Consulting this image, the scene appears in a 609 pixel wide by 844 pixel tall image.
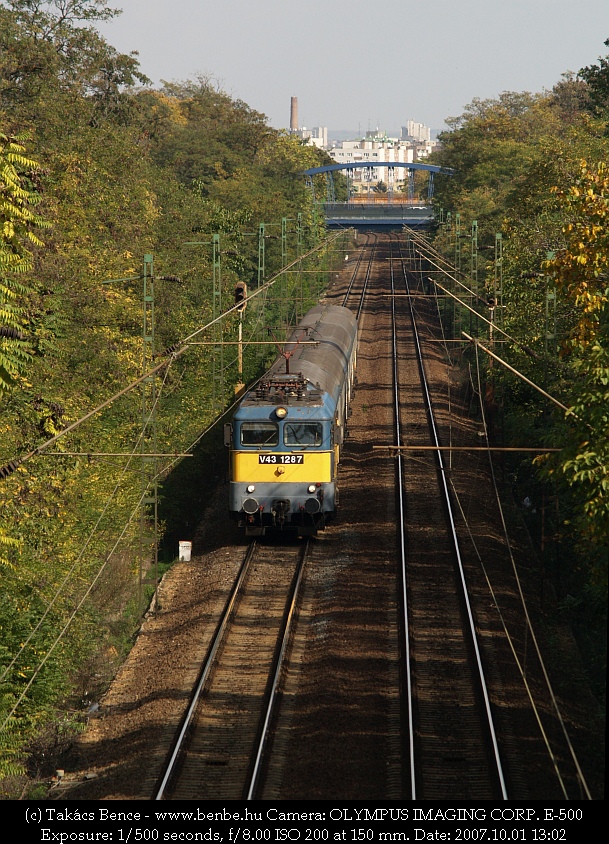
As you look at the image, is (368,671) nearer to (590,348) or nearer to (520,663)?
(520,663)

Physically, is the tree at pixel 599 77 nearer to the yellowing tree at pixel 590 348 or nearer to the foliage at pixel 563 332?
the foliage at pixel 563 332

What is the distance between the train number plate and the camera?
2123 centimetres

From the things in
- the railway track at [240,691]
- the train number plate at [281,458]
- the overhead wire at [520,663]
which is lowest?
the railway track at [240,691]

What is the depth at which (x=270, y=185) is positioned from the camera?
242 feet

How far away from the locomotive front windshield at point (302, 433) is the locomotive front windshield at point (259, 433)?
0.74 ft

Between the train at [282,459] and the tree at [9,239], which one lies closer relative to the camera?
the tree at [9,239]

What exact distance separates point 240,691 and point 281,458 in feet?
20.1

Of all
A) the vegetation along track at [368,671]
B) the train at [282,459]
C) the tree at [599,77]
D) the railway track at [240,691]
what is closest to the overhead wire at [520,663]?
the vegetation along track at [368,671]

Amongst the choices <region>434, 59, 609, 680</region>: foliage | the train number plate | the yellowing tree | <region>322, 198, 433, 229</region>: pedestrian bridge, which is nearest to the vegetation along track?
<region>434, 59, 609, 680</region>: foliage

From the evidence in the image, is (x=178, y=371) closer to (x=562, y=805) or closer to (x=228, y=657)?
(x=228, y=657)

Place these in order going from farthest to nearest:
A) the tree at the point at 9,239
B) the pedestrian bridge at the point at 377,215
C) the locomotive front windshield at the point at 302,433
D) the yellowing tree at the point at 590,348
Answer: the pedestrian bridge at the point at 377,215, the locomotive front windshield at the point at 302,433, the tree at the point at 9,239, the yellowing tree at the point at 590,348

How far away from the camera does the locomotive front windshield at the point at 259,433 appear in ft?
69.5

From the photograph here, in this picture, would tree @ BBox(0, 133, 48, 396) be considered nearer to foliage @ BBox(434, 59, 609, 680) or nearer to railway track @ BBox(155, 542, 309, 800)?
railway track @ BBox(155, 542, 309, 800)

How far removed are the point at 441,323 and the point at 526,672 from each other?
38.6 metres
